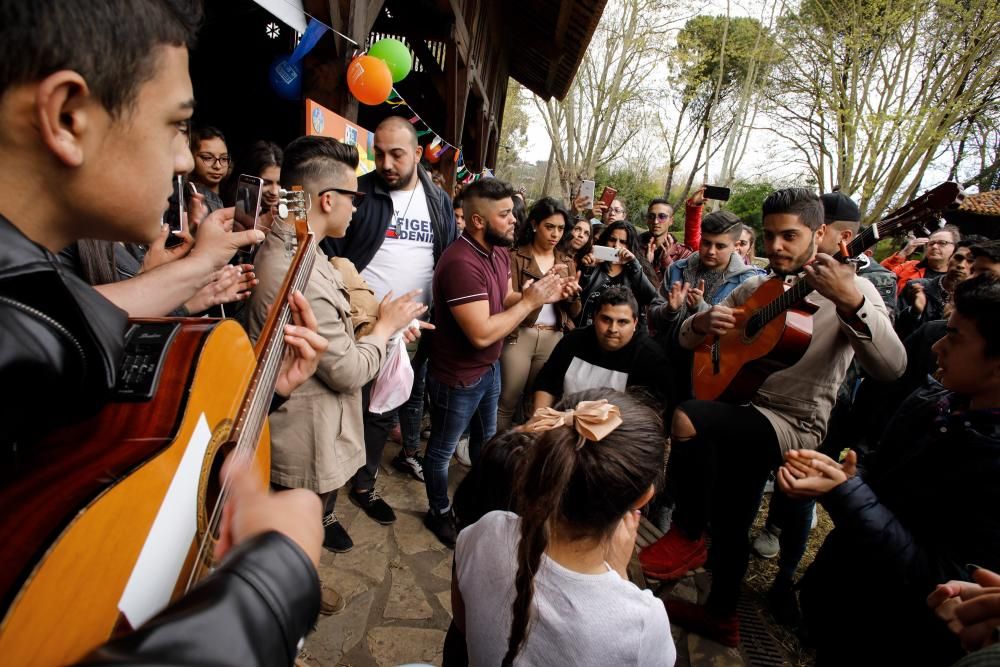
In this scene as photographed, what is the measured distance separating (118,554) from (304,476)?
55.7 inches

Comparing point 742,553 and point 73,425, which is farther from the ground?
point 73,425

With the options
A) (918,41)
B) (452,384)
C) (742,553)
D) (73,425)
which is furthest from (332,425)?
(918,41)

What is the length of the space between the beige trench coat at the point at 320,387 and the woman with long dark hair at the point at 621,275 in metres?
2.61

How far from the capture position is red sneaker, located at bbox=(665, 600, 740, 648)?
8.19 ft

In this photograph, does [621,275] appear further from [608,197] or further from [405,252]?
[608,197]

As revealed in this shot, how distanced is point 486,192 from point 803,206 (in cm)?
176

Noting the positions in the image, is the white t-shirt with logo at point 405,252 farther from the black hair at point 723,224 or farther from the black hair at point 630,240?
the black hair at point 723,224

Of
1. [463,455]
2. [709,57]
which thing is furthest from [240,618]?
[709,57]

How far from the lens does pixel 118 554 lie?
65 cm

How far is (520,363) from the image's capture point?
12.5 feet

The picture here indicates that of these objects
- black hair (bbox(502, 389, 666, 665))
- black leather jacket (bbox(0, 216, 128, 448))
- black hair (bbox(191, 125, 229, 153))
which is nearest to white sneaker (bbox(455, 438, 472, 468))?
black hair (bbox(502, 389, 666, 665))

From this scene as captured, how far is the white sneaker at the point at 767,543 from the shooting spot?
3.35 metres

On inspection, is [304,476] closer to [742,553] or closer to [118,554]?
[118,554]

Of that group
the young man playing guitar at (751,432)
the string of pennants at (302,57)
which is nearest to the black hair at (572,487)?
the young man playing guitar at (751,432)
